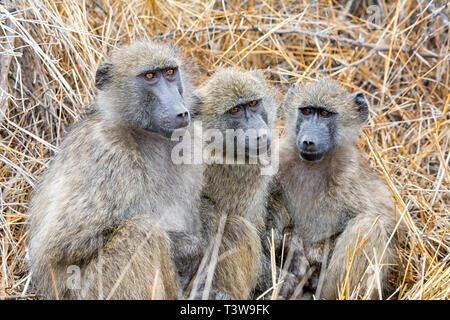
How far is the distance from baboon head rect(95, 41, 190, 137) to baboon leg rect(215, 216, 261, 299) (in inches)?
25.5

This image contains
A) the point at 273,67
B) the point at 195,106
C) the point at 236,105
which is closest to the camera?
the point at 236,105

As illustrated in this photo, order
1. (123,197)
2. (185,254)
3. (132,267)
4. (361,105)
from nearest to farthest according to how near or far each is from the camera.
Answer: (132,267), (123,197), (185,254), (361,105)

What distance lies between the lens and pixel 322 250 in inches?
147

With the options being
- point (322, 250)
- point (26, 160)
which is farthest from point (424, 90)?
point (26, 160)

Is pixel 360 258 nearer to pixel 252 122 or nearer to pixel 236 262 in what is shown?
pixel 236 262

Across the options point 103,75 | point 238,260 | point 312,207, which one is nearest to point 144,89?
point 103,75

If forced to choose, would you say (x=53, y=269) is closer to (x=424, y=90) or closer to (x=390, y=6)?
(x=424, y=90)

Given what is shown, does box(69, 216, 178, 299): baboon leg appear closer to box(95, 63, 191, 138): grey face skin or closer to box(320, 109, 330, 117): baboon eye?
box(95, 63, 191, 138): grey face skin

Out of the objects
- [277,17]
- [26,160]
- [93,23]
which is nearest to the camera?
[26,160]

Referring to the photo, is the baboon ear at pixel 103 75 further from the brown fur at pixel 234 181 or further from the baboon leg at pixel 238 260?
the baboon leg at pixel 238 260

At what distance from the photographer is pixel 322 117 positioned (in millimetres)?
3885

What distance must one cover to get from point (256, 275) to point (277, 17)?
8.91ft

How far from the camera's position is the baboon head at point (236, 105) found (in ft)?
11.7

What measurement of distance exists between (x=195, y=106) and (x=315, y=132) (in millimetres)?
698
